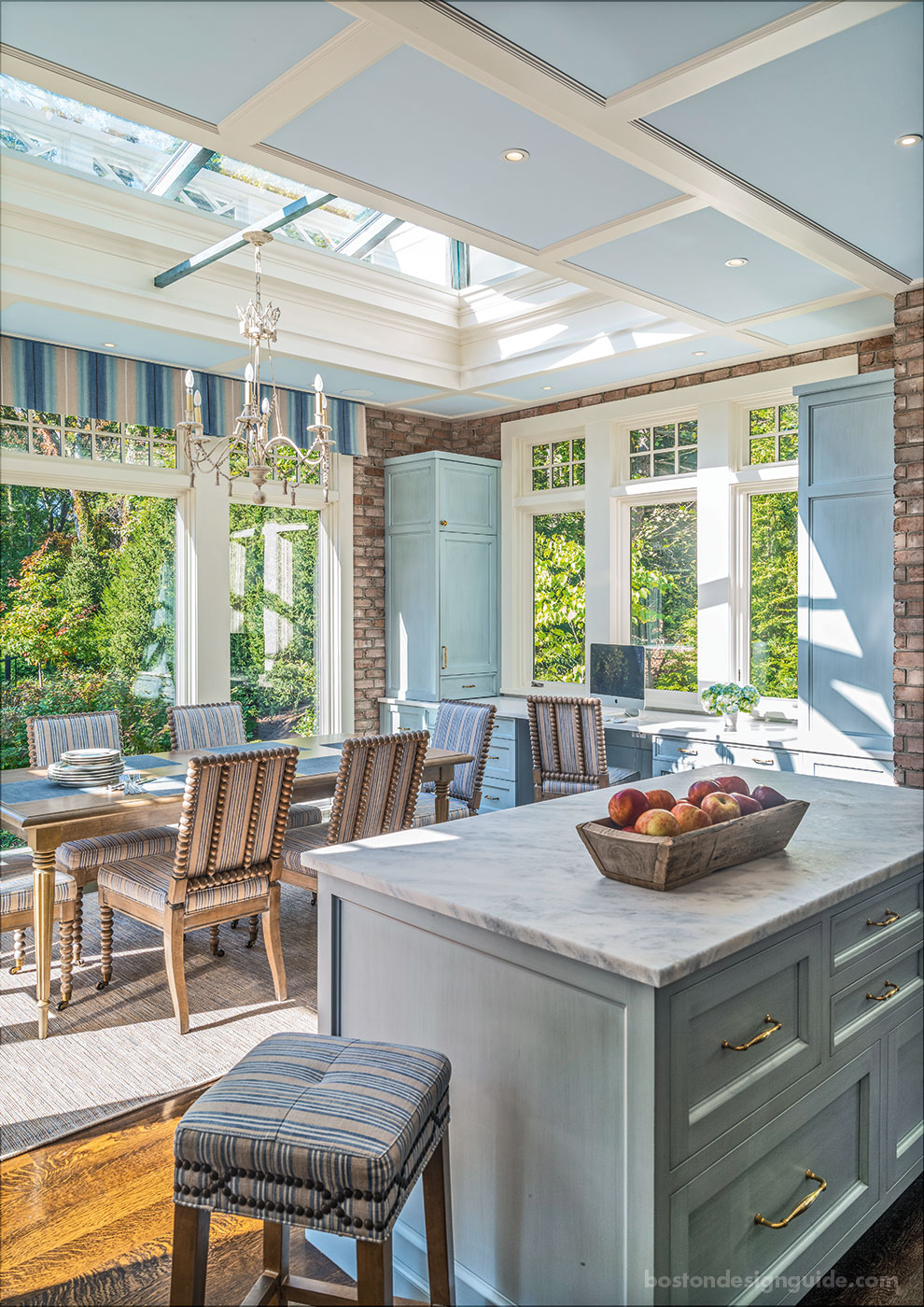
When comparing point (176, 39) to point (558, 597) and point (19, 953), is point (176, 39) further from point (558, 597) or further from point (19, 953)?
point (558, 597)

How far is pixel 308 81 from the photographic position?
2.21 m

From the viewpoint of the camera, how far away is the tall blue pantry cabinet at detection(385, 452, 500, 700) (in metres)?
5.84

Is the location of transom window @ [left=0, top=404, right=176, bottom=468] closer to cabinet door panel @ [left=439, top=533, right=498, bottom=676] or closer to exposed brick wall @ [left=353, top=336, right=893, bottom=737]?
exposed brick wall @ [left=353, top=336, right=893, bottom=737]

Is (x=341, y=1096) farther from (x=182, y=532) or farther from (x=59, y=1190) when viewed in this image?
(x=182, y=532)


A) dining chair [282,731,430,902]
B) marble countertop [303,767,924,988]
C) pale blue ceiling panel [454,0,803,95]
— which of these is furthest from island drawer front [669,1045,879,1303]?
pale blue ceiling panel [454,0,803,95]

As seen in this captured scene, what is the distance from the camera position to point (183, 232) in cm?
396

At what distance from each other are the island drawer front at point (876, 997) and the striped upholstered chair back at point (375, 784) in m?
1.75

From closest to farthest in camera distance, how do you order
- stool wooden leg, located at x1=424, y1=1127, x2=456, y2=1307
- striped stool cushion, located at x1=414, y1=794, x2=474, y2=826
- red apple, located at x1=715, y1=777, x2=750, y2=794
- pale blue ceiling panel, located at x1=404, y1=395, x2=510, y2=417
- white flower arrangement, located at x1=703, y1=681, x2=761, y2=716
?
stool wooden leg, located at x1=424, y1=1127, x2=456, y2=1307
red apple, located at x1=715, y1=777, x2=750, y2=794
striped stool cushion, located at x1=414, y1=794, x2=474, y2=826
white flower arrangement, located at x1=703, y1=681, x2=761, y2=716
pale blue ceiling panel, located at x1=404, y1=395, x2=510, y2=417

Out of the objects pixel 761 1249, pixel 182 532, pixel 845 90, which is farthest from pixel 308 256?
pixel 761 1249

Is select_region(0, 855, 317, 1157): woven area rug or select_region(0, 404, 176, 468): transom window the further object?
select_region(0, 404, 176, 468): transom window

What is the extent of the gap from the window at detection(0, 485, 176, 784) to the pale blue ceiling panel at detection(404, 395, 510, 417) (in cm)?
178

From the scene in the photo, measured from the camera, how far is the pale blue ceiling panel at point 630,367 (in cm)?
455

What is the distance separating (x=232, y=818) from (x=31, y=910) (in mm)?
738

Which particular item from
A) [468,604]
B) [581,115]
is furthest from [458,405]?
[581,115]
